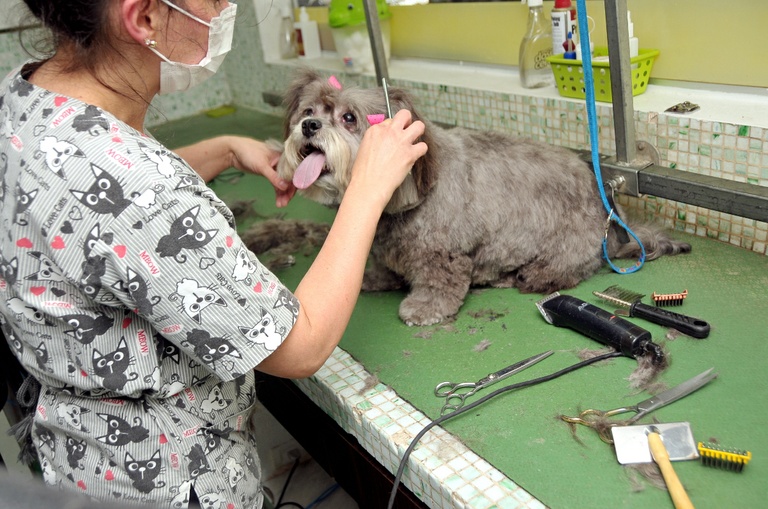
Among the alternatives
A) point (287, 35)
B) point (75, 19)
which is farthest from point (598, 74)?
point (287, 35)

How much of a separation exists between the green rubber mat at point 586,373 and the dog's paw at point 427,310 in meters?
0.02

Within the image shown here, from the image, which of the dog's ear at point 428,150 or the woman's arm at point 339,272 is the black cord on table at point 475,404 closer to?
the woman's arm at point 339,272

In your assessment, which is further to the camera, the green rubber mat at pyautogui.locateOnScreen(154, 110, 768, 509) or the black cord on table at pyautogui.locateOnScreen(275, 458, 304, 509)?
the black cord on table at pyautogui.locateOnScreen(275, 458, 304, 509)

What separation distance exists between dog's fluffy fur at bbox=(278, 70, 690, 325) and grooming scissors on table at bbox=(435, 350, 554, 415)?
26 cm

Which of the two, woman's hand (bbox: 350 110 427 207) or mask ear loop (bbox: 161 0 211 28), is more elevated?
mask ear loop (bbox: 161 0 211 28)

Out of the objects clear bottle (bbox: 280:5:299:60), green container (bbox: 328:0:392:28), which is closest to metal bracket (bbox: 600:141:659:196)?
green container (bbox: 328:0:392:28)

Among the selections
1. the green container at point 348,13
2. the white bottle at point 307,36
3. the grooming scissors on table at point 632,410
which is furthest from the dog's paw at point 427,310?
the white bottle at point 307,36

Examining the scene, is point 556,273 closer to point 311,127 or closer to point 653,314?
point 653,314

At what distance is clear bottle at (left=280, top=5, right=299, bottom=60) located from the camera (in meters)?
2.80

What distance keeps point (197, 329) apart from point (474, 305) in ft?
2.43

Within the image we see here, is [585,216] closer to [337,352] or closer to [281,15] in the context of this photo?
[337,352]

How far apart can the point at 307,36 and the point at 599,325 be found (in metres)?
1.99

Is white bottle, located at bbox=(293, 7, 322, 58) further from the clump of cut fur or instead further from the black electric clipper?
the black electric clipper

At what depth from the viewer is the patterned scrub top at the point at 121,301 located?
0.75m
